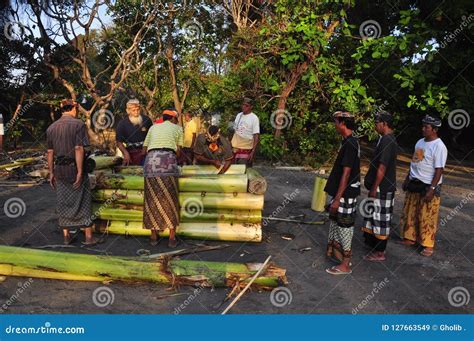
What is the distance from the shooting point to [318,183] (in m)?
7.56

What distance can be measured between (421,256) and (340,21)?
10.1 m

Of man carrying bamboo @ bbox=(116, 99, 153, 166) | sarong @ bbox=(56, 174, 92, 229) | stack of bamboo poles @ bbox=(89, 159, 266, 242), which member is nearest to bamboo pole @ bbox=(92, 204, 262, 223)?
stack of bamboo poles @ bbox=(89, 159, 266, 242)

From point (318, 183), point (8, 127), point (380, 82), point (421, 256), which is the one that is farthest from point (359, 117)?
point (8, 127)

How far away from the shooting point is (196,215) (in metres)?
5.86

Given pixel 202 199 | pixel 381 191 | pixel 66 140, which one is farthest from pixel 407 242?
pixel 66 140

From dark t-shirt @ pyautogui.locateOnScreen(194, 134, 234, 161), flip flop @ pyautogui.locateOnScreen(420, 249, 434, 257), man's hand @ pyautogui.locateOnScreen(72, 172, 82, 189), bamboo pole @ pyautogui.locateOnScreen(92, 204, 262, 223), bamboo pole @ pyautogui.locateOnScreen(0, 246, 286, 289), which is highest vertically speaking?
dark t-shirt @ pyautogui.locateOnScreen(194, 134, 234, 161)

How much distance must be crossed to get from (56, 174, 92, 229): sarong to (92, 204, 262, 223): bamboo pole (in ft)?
1.71

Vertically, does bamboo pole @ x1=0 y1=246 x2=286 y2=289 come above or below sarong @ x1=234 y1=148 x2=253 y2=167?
below

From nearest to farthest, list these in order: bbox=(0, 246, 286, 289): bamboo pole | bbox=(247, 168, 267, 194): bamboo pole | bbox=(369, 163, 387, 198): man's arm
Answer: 1. bbox=(0, 246, 286, 289): bamboo pole
2. bbox=(369, 163, 387, 198): man's arm
3. bbox=(247, 168, 267, 194): bamboo pole

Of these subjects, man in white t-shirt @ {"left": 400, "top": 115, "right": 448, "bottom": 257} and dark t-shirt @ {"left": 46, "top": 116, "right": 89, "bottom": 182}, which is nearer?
dark t-shirt @ {"left": 46, "top": 116, "right": 89, "bottom": 182}

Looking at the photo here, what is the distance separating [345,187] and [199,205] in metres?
2.18

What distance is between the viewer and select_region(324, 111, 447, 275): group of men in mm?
4652

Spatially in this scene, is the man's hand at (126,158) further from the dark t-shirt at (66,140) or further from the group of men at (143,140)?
the dark t-shirt at (66,140)

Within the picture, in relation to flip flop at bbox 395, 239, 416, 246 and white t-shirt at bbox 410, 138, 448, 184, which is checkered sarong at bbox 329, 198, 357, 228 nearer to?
white t-shirt at bbox 410, 138, 448, 184
